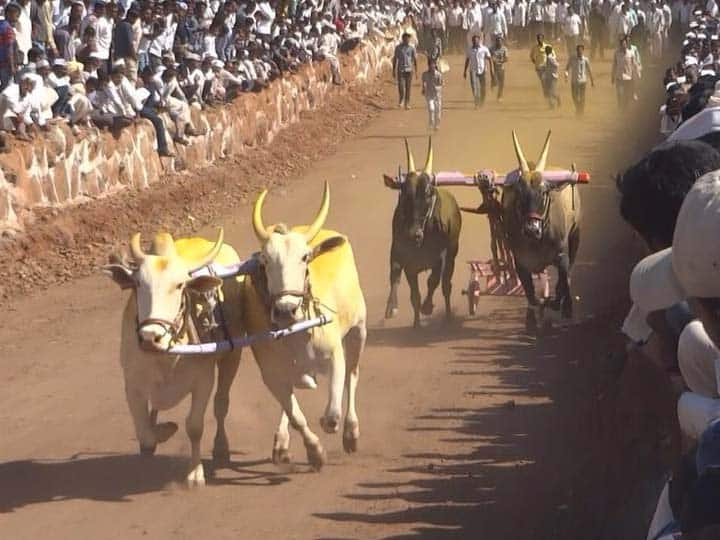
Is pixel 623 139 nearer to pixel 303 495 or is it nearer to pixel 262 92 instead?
pixel 262 92

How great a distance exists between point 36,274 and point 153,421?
7.28 metres

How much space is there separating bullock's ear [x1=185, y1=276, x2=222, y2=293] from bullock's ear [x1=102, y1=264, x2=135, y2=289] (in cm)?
33

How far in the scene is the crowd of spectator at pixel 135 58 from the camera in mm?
19219

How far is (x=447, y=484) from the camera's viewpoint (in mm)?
9148

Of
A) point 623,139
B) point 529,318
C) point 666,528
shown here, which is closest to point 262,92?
point 623,139

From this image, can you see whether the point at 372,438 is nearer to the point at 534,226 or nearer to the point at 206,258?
the point at 206,258

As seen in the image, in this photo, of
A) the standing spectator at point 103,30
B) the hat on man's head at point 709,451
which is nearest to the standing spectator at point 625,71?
the standing spectator at point 103,30

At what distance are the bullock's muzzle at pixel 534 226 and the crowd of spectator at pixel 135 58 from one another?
653cm

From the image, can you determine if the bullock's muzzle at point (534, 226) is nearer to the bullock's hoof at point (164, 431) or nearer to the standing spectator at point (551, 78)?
the bullock's hoof at point (164, 431)

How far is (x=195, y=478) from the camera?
9.41m

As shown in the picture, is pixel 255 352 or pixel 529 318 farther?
pixel 529 318

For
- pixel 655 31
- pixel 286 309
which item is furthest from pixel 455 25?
pixel 286 309

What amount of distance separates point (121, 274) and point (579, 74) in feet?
81.3

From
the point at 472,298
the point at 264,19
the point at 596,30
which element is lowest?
the point at 596,30
